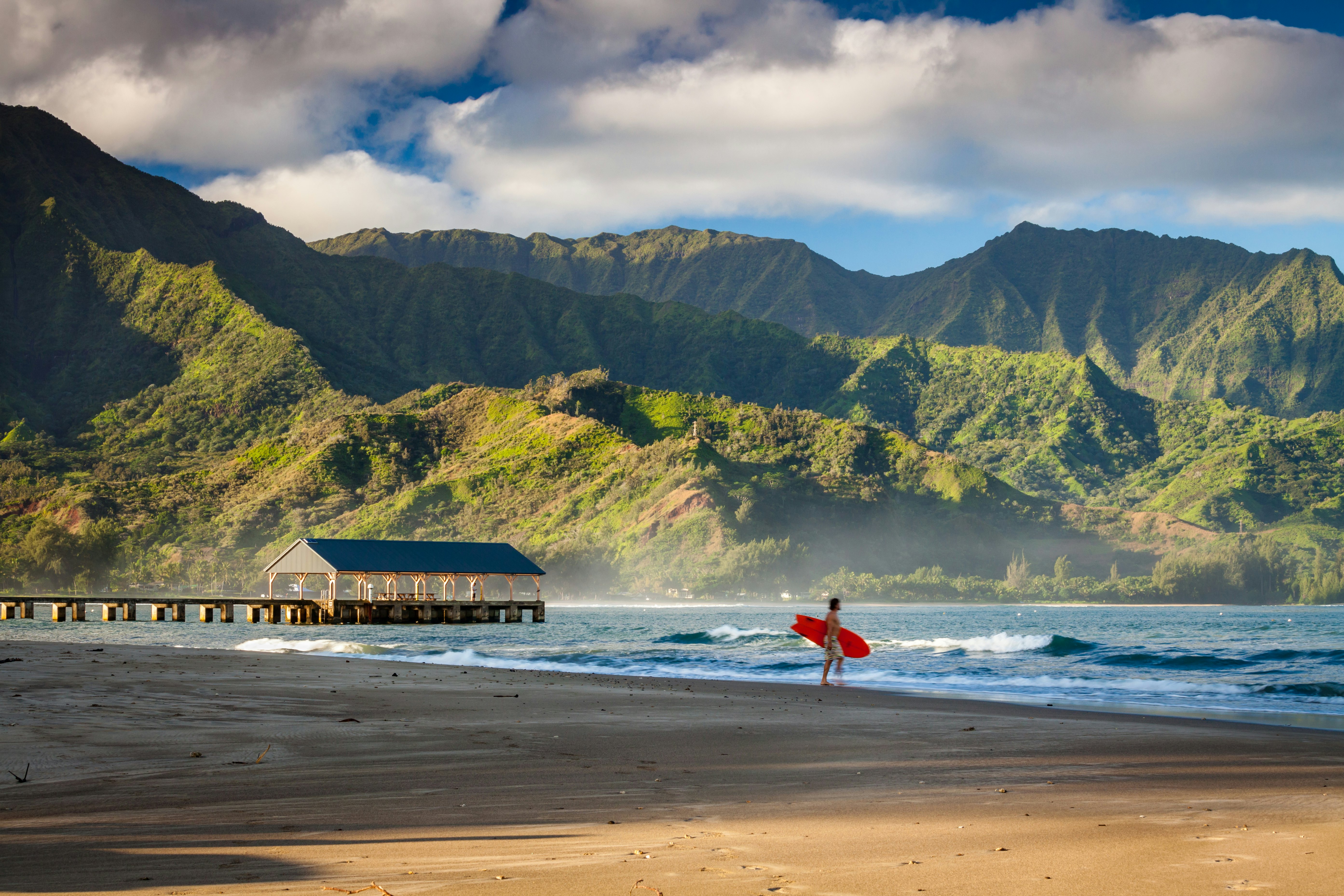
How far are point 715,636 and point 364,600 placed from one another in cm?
4367

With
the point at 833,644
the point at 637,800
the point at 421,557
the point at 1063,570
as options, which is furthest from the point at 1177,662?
the point at 1063,570

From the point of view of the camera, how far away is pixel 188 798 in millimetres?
8172

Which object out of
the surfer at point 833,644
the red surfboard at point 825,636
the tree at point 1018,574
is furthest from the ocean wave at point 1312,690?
the tree at point 1018,574

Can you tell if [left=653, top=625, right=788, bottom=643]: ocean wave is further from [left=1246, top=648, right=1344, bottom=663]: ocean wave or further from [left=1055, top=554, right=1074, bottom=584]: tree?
[left=1055, top=554, right=1074, bottom=584]: tree

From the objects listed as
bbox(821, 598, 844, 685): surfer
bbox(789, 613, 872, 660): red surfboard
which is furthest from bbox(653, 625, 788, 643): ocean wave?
bbox(821, 598, 844, 685): surfer

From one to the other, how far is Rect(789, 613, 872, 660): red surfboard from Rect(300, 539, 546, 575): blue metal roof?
47426mm

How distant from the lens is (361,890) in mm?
5562

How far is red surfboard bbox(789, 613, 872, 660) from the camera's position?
28.2 m

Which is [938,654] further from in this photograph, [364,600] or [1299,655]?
[364,600]

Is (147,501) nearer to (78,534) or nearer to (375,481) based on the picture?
(78,534)

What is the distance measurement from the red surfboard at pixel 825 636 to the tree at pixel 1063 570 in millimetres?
164069

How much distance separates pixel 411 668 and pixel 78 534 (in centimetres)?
13400

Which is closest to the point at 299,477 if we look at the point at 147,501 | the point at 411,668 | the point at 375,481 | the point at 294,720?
the point at 375,481

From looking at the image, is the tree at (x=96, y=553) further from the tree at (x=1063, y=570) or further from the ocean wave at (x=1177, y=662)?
the tree at (x=1063, y=570)
